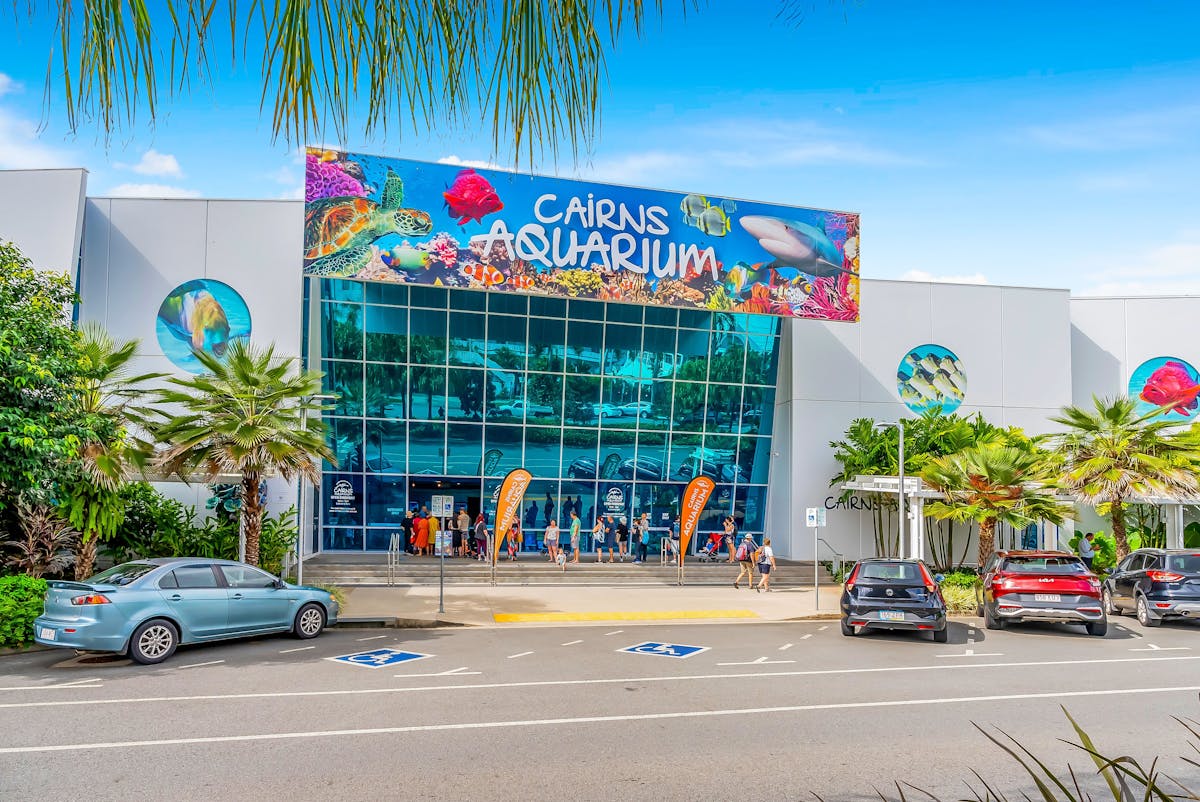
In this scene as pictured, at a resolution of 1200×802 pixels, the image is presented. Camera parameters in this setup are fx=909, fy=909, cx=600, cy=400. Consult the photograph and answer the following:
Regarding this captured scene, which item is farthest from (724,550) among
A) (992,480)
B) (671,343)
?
(992,480)

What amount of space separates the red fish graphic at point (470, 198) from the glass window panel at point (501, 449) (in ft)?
26.1

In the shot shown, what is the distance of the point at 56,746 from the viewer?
27.7 feet

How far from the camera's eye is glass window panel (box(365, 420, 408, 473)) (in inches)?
1219

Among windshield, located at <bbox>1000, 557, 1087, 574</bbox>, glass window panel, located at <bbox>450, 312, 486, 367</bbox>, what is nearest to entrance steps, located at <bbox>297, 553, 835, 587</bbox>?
glass window panel, located at <bbox>450, 312, 486, 367</bbox>

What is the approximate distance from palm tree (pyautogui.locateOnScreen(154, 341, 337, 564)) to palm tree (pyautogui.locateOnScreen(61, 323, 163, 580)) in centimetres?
81

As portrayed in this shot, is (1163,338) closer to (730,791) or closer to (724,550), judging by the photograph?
(724,550)

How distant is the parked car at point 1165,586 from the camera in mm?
18500

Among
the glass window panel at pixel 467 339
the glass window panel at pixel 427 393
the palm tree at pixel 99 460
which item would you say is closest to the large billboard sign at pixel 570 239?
the glass window panel at pixel 467 339

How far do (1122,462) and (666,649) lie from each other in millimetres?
16282

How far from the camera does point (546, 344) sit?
32.1 meters

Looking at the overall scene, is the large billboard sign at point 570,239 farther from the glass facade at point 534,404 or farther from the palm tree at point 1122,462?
the palm tree at point 1122,462

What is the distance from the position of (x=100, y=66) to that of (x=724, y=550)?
32.9 metres

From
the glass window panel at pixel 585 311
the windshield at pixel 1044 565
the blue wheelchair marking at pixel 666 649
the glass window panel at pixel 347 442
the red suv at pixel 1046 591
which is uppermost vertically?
the glass window panel at pixel 585 311

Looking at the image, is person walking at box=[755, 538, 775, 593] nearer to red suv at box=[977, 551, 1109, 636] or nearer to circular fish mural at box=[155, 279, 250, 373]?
red suv at box=[977, 551, 1109, 636]
